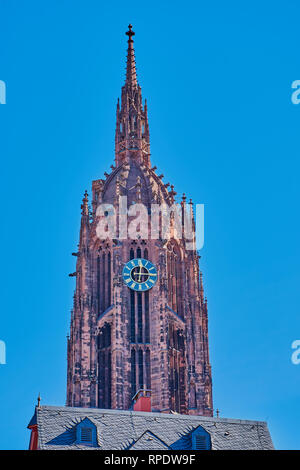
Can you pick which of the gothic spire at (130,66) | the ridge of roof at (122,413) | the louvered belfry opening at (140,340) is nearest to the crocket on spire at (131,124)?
the gothic spire at (130,66)

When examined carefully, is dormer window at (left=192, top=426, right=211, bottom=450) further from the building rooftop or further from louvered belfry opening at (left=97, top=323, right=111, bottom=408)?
louvered belfry opening at (left=97, top=323, right=111, bottom=408)

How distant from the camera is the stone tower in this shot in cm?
10831

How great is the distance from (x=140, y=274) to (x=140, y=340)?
624 centimetres

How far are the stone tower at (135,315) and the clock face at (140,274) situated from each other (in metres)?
0.41

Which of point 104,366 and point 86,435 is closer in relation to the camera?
point 86,435

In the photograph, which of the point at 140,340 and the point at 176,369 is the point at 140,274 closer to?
the point at 140,340

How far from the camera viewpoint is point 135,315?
366ft

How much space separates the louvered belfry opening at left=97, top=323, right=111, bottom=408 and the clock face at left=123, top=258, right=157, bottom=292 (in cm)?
432

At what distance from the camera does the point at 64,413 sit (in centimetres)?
7012

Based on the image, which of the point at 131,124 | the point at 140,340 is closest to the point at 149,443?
the point at 140,340

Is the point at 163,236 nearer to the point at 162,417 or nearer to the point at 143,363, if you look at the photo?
the point at 143,363

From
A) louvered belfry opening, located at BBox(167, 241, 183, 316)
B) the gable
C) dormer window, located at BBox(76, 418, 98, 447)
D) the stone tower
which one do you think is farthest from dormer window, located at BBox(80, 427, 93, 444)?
louvered belfry opening, located at BBox(167, 241, 183, 316)
